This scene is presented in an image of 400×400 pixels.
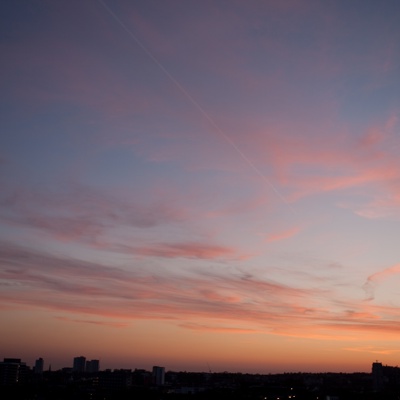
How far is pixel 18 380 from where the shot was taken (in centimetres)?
17850

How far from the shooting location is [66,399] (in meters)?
104

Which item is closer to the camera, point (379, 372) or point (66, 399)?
point (66, 399)

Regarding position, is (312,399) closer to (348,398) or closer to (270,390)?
(348,398)

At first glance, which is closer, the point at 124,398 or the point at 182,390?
the point at 124,398

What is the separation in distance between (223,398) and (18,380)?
333 feet

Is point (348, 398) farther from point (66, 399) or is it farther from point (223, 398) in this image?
point (66, 399)

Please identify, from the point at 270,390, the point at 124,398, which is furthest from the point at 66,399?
the point at 270,390

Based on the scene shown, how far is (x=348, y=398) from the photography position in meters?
106

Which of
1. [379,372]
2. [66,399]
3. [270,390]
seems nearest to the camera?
[66,399]

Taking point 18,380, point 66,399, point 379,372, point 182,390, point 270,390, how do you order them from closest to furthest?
point 66,399
point 270,390
point 182,390
point 379,372
point 18,380

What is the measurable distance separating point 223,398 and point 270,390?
31449 millimetres

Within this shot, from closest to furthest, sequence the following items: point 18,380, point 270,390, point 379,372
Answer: point 270,390 → point 379,372 → point 18,380

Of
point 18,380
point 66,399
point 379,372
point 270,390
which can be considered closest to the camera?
point 66,399

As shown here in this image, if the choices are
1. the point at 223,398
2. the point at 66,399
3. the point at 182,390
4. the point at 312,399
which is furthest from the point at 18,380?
the point at 312,399
